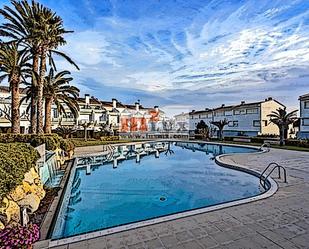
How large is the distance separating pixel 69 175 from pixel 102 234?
26.2 feet

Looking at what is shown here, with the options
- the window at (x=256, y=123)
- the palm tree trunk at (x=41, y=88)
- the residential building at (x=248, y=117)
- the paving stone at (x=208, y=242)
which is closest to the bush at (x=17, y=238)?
the paving stone at (x=208, y=242)

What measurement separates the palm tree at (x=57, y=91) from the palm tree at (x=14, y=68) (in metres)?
3.60

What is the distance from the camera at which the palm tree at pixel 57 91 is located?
2242 cm

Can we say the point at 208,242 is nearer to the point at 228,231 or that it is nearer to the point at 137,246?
the point at 228,231

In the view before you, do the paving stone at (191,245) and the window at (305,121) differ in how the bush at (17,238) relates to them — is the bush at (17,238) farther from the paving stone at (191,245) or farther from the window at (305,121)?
the window at (305,121)

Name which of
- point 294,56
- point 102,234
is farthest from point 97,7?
point 294,56

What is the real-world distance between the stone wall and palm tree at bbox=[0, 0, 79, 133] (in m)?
11.3

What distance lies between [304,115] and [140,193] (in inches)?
1284

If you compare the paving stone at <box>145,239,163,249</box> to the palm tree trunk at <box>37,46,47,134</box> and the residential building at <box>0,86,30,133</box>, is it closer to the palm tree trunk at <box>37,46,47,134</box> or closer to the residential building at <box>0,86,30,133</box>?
the palm tree trunk at <box>37,46,47,134</box>

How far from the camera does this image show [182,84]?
135ft

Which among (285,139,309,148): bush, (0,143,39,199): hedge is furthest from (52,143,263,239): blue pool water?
(285,139,309,148): bush

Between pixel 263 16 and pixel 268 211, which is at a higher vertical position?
pixel 263 16

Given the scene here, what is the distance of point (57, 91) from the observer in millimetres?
23312

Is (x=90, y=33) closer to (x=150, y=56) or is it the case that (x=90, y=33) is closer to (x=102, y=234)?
(x=150, y=56)
